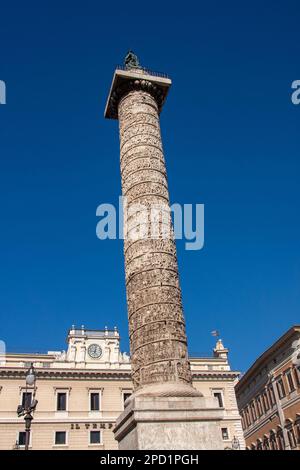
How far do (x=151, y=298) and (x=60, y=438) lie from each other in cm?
1649

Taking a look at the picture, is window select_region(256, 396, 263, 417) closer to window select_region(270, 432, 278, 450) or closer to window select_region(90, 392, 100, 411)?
window select_region(270, 432, 278, 450)

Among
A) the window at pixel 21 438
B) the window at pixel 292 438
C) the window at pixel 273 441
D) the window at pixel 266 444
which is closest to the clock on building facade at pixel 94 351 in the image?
the window at pixel 21 438

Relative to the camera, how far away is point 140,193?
32.3 ft

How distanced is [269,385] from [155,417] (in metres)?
19.5

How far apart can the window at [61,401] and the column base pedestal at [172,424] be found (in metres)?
16.4

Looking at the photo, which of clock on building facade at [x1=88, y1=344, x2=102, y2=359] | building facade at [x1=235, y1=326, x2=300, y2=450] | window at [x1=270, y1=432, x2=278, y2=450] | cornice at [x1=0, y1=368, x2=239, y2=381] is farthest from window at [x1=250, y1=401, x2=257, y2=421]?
clock on building facade at [x1=88, y1=344, x2=102, y2=359]

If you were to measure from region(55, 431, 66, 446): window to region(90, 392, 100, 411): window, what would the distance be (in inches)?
71.8

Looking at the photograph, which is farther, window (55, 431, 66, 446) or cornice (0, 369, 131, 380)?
cornice (0, 369, 131, 380)

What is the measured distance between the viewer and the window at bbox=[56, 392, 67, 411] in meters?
23.1

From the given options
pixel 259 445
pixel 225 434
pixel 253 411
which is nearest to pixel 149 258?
pixel 225 434

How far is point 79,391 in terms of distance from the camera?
935 inches

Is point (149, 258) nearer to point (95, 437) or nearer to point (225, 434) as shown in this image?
point (95, 437)

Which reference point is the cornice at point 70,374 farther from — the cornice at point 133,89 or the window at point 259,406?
the cornice at point 133,89

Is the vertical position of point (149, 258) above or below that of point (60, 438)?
below
